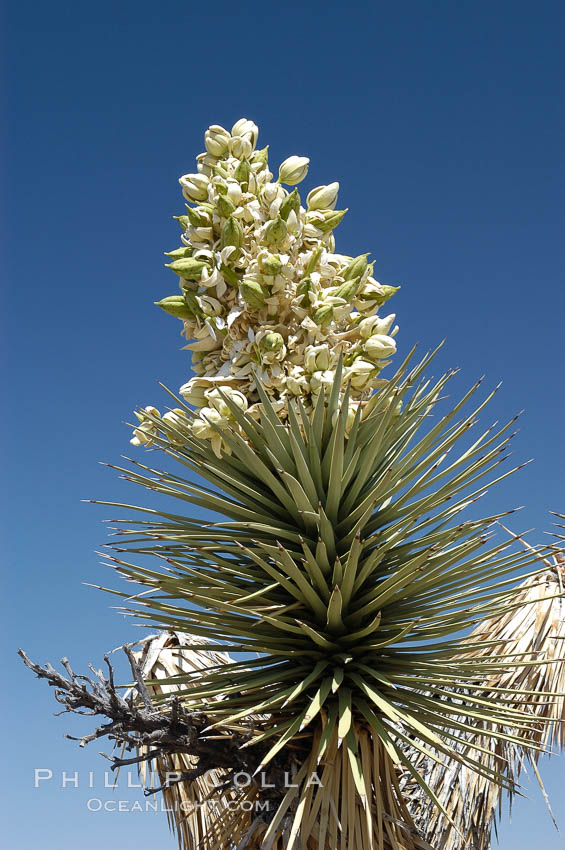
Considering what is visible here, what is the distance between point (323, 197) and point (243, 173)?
1.10 feet

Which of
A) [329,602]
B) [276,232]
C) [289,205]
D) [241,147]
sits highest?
[241,147]

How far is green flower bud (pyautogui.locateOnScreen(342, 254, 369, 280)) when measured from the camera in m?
2.99

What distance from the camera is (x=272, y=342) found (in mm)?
2812

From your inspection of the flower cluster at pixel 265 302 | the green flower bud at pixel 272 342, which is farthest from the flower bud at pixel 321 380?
the green flower bud at pixel 272 342

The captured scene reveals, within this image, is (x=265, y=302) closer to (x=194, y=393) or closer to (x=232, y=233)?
(x=232, y=233)

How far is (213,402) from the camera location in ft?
9.16

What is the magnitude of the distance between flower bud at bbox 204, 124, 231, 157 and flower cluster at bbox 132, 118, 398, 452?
12 cm

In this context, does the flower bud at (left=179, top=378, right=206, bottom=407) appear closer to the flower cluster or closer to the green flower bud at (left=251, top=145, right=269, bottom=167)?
the flower cluster

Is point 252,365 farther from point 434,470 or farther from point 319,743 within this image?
point 319,743

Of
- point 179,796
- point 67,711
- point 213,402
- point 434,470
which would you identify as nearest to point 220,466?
point 213,402

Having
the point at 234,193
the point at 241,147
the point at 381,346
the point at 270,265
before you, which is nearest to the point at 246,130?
the point at 241,147

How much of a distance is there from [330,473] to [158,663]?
184cm

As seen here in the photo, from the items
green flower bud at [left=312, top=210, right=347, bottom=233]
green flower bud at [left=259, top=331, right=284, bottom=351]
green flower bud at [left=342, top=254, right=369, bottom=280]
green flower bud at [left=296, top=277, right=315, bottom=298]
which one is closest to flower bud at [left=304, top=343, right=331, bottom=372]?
green flower bud at [left=259, top=331, right=284, bottom=351]

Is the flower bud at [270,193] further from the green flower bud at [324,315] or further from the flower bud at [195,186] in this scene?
the green flower bud at [324,315]
